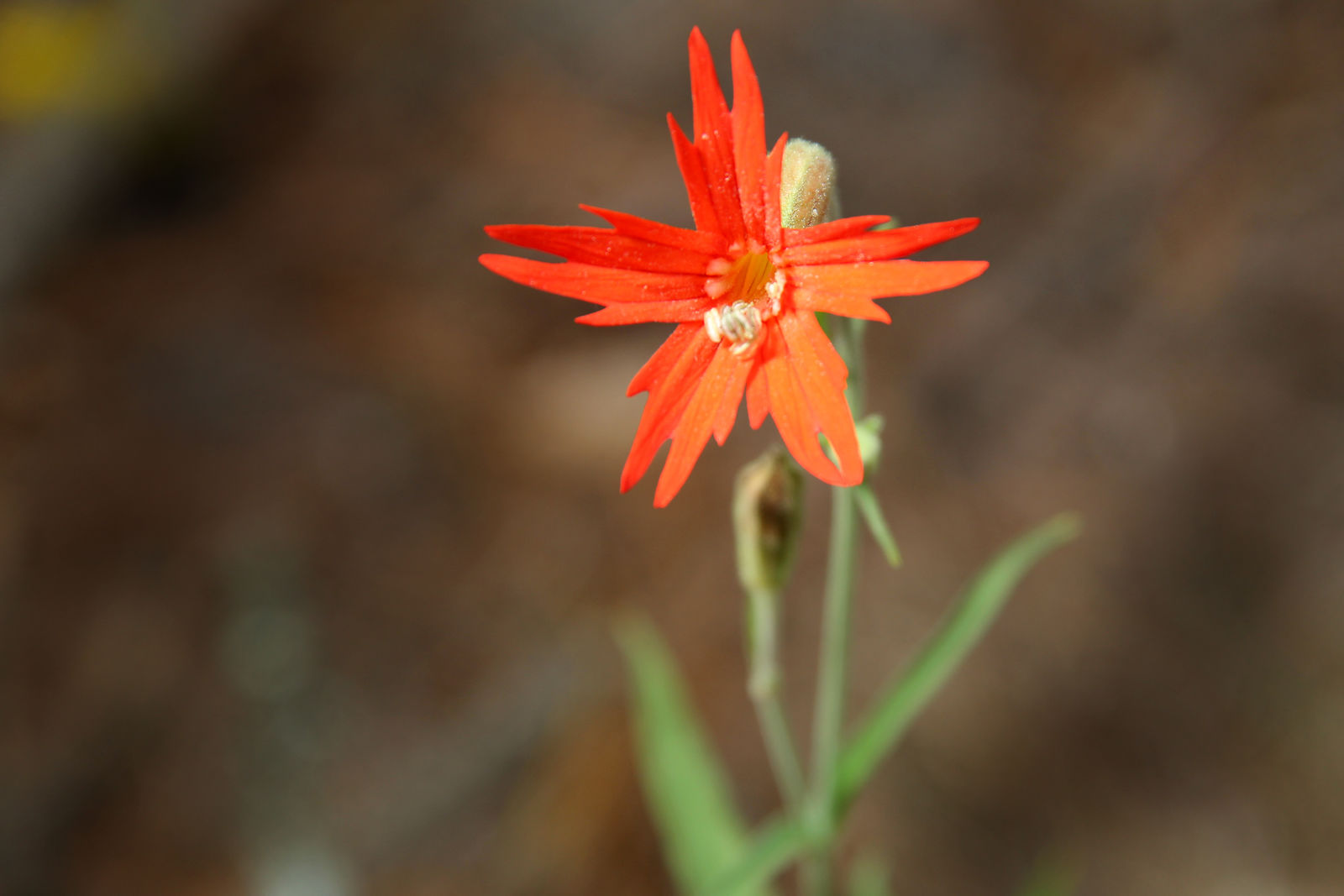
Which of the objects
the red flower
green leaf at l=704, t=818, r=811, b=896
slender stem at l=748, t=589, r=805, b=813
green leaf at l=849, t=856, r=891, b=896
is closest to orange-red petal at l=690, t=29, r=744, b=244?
the red flower

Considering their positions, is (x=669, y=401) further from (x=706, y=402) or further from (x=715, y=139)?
(x=715, y=139)

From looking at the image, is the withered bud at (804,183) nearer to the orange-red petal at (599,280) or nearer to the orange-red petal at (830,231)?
the orange-red petal at (830,231)

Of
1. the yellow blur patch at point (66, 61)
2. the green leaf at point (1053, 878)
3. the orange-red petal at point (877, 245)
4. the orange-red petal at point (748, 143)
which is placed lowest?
the green leaf at point (1053, 878)

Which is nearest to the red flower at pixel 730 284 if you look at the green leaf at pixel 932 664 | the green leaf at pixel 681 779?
the green leaf at pixel 932 664

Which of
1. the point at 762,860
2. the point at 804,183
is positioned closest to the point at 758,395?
the point at 804,183

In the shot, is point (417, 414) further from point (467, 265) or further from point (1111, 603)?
point (1111, 603)

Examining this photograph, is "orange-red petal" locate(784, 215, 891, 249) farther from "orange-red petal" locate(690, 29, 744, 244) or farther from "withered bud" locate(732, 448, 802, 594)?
"withered bud" locate(732, 448, 802, 594)

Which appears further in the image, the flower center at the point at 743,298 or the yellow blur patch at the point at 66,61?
the yellow blur patch at the point at 66,61

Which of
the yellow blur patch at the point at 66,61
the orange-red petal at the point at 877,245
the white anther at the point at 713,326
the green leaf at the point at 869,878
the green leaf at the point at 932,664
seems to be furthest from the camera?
the yellow blur patch at the point at 66,61
